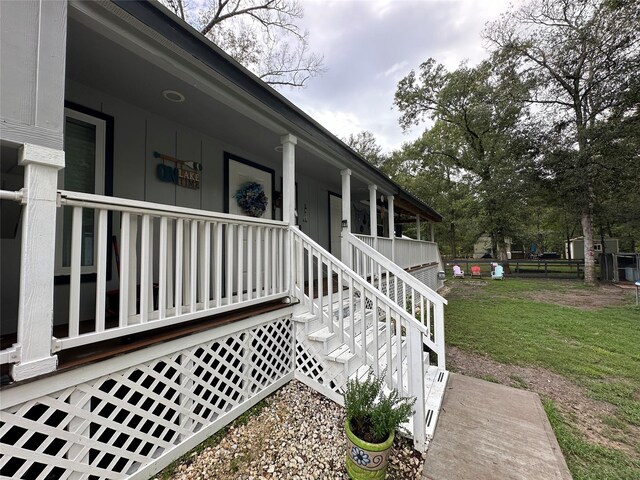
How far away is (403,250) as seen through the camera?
26.9 ft

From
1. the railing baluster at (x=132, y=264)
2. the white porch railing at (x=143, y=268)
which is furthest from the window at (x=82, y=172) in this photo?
the railing baluster at (x=132, y=264)

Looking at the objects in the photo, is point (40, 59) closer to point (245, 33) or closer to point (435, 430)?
point (435, 430)

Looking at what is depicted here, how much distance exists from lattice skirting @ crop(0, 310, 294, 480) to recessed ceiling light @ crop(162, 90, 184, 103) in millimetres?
2633

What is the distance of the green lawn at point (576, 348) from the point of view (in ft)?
8.08

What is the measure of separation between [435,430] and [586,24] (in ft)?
58.0

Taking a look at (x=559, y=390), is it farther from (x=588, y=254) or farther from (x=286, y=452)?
(x=588, y=254)

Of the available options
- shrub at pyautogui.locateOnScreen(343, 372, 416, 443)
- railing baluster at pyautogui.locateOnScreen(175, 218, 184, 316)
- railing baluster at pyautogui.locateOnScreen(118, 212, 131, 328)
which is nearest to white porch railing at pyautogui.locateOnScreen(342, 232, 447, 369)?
shrub at pyautogui.locateOnScreen(343, 372, 416, 443)

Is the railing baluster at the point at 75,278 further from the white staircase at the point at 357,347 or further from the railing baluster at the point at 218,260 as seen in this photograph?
the white staircase at the point at 357,347

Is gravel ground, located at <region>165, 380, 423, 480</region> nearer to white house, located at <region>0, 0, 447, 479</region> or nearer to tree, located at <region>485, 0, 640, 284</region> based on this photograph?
white house, located at <region>0, 0, 447, 479</region>

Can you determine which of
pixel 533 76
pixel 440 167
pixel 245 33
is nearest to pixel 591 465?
pixel 245 33

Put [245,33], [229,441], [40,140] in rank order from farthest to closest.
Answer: [245,33]
[229,441]
[40,140]

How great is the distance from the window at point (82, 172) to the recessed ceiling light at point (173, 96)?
766mm

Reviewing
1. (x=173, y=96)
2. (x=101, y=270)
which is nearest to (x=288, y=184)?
(x=173, y=96)

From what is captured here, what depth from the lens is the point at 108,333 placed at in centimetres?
187
